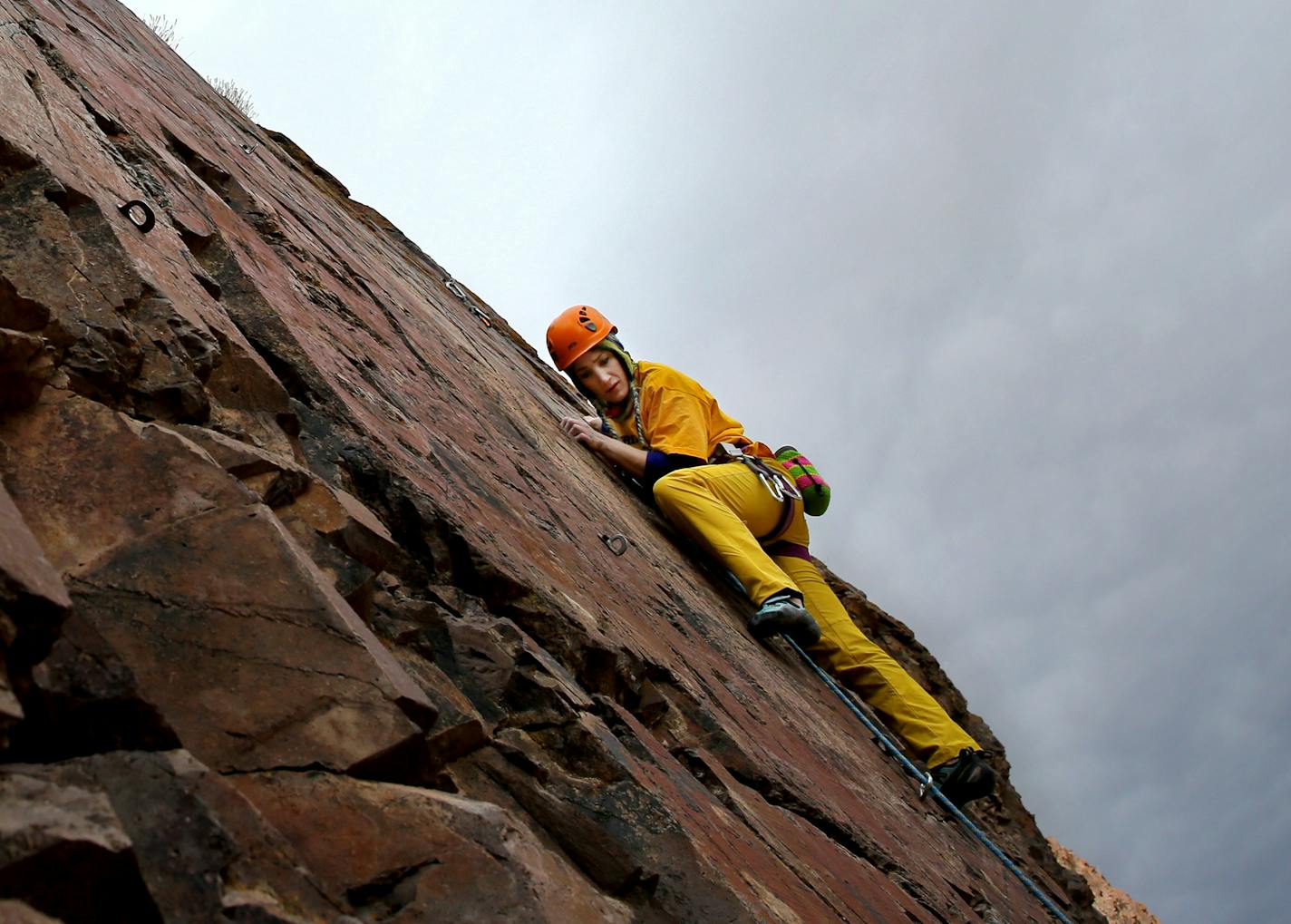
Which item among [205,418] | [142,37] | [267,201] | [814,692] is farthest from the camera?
[142,37]

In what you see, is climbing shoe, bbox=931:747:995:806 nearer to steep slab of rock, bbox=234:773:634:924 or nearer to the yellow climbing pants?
the yellow climbing pants

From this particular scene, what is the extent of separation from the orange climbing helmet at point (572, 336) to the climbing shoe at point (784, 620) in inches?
102

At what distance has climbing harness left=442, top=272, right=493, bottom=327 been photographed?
9.24 metres

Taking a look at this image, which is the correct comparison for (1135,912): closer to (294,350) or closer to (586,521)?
(586,521)

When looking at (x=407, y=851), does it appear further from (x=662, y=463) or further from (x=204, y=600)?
(x=662, y=463)

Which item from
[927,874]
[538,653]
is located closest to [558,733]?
[538,653]

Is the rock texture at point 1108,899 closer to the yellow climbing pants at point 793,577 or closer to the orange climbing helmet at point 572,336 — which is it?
the yellow climbing pants at point 793,577

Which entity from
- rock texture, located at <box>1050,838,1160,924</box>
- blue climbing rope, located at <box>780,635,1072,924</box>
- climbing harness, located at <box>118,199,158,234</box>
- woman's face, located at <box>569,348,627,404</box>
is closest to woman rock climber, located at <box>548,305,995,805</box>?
woman's face, located at <box>569,348,627,404</box>

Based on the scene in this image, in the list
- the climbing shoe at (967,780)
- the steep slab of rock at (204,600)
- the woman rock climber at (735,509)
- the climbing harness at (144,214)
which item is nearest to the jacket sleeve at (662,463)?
the woman rock climber at (735,509)

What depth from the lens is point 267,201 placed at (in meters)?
5.57

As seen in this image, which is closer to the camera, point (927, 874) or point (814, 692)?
point (927, 874)

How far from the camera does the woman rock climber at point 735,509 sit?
6.68m

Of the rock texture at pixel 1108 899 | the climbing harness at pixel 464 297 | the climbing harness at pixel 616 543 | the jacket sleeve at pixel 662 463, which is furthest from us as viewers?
the rock texture at pixel 1108 899

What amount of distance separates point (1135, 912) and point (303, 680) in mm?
13614
